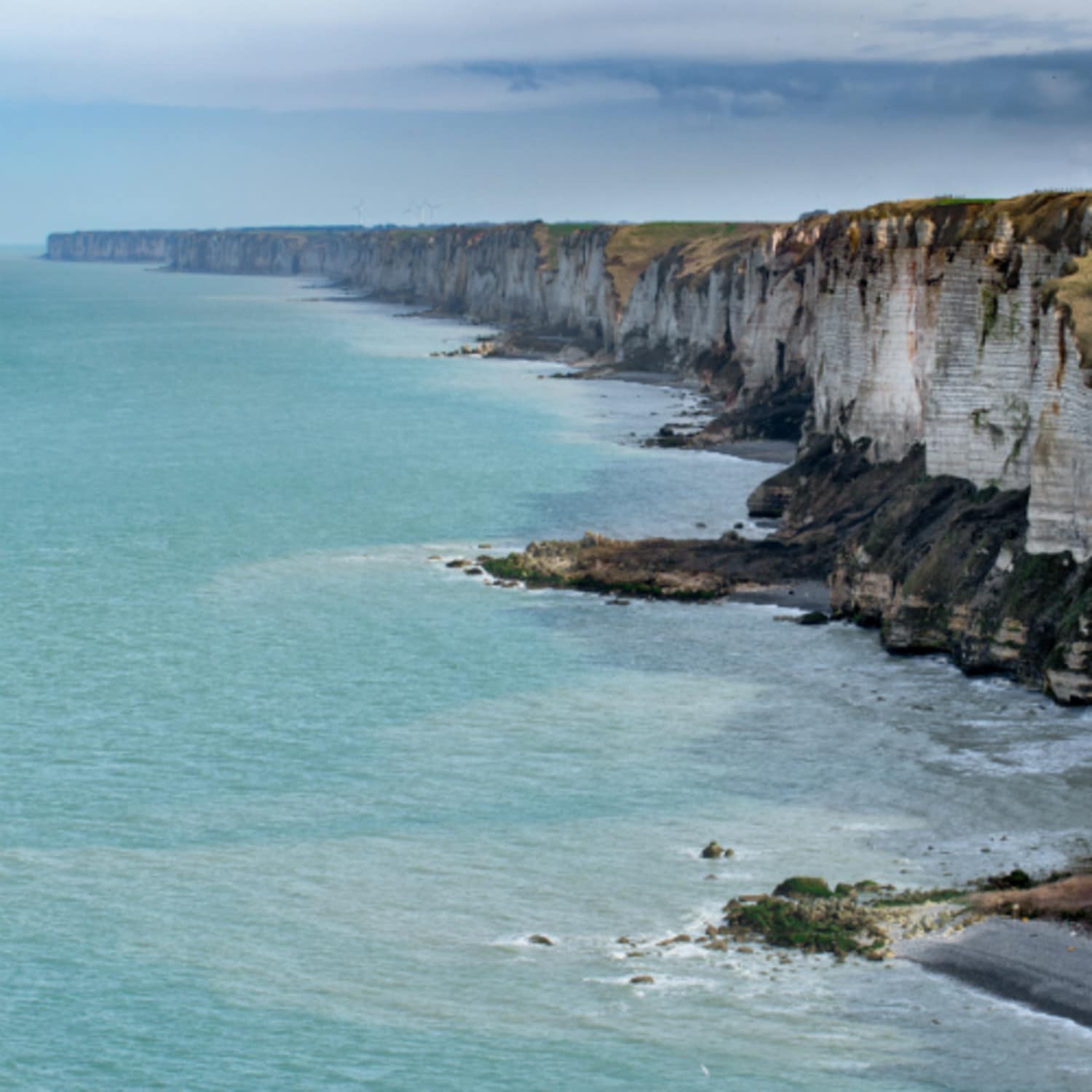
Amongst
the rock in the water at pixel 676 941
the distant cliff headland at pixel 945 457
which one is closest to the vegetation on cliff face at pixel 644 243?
the distant cliff headland at pixel 945 457

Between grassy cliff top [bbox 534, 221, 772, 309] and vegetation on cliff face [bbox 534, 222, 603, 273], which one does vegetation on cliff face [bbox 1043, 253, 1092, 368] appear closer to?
grassy cliff top [bbox 534, 221, 772, 309]

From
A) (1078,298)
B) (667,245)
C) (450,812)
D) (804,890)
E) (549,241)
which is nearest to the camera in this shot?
(804,890)

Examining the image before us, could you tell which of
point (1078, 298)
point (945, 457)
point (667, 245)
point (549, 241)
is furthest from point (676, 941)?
point (549, 241)

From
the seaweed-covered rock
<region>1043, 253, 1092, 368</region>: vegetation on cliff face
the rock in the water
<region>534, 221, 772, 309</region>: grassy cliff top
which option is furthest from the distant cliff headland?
<region>534, 221, 772, 309</region>: grassy cliff top

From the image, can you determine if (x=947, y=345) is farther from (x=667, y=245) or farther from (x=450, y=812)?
(x=667, y=245)

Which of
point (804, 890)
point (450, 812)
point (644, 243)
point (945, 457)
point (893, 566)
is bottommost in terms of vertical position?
point (450, 812)

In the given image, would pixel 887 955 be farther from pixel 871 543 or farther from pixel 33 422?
pixel 33 422

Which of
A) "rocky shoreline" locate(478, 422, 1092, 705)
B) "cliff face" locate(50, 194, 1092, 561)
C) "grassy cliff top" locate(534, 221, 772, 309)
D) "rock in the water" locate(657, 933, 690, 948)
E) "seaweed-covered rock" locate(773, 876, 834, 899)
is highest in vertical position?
"grassy cliff top" locate(534, 221, 772, 309)

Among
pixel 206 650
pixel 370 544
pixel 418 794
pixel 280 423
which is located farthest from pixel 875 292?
pixel 280 423

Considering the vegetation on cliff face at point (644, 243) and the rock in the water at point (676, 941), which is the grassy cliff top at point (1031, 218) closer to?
the rock in the water at point (676, 941)
